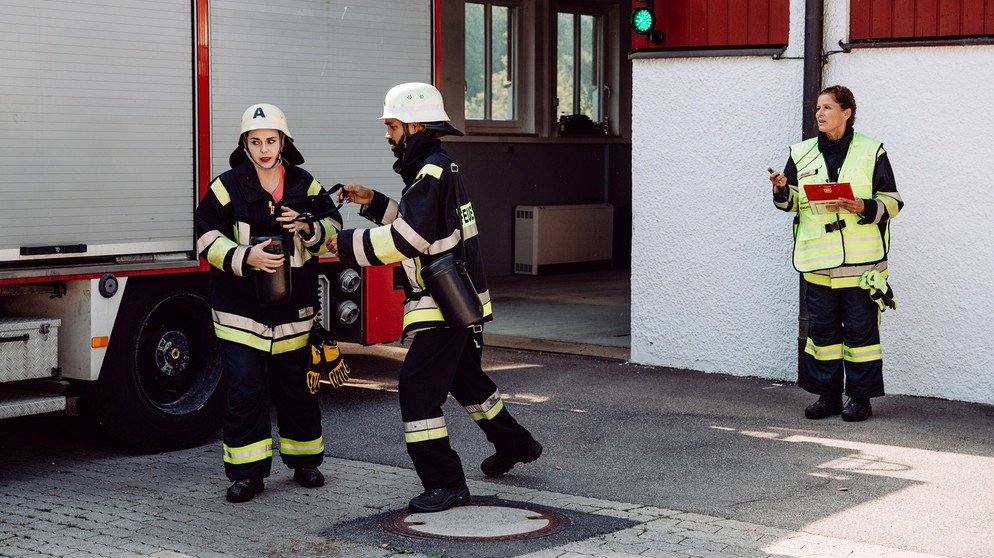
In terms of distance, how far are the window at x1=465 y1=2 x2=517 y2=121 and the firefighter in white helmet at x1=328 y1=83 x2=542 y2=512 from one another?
10.4 m

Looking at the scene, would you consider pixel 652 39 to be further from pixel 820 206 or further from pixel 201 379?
pixel 201 379

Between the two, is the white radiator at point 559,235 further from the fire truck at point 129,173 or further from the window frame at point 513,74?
the fire truck at point 129,173

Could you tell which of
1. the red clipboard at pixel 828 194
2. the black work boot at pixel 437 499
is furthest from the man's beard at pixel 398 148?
the red clipboard at pixel 828 194

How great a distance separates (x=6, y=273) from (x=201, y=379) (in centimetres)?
142

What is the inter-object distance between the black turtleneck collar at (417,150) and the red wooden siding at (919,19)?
3799mm

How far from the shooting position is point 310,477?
6.40 meters

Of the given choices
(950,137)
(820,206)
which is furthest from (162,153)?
(950,137)

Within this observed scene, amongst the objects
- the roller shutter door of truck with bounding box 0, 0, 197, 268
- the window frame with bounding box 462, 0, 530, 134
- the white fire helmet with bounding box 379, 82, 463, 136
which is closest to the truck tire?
the roller shutter door of truck with bounding box 0, 0, 197, 268

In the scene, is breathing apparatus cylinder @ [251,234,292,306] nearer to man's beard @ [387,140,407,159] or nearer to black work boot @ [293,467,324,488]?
man's beard @ [387,140,407,159]

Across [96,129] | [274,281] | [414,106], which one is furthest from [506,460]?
[96,129]

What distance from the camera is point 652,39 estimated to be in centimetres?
952

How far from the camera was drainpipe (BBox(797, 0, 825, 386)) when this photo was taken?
8.73 m

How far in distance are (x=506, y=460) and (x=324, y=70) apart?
9.52ft

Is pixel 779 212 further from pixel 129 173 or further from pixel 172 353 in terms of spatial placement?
→ pixel 129 173
